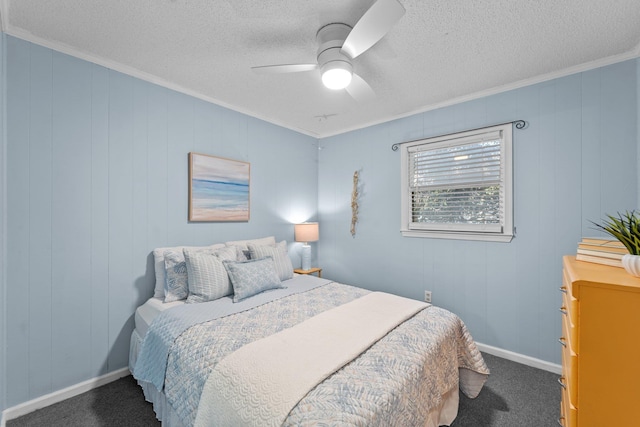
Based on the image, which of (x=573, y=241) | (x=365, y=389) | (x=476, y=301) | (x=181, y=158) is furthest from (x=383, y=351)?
(x=181, y=158)

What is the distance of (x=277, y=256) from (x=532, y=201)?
2.49 metres

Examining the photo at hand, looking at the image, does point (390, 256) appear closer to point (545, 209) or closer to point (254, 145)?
point (545, 209)

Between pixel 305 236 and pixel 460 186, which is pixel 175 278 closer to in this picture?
pixel 305 236

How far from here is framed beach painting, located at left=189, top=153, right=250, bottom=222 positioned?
9.23 ft

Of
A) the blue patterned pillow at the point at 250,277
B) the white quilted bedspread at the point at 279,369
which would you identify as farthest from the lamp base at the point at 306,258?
the white quilted bedspread at the point at 279,369

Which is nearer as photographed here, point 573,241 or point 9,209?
point 9,209

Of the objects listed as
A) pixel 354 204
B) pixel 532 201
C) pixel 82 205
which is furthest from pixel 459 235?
pixel 82 205

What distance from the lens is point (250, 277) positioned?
2402 mm

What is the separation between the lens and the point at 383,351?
1487mm

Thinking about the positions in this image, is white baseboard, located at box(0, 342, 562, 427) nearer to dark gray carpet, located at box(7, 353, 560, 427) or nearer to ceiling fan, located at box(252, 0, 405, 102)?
dark gray carpet, located at box(7, 353, 560, 427)

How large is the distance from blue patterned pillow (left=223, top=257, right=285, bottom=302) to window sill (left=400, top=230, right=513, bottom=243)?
5.44 ft

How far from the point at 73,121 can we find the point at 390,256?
130 inches

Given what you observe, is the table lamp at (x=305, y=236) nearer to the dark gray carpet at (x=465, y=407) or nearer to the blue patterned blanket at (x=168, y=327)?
the blue patterned blanket at (x=168, y=327)

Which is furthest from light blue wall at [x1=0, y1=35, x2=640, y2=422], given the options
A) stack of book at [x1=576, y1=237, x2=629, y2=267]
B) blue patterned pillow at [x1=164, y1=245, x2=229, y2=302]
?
stack of book at [x1=576, y1=237, x2=629, y2=267]
